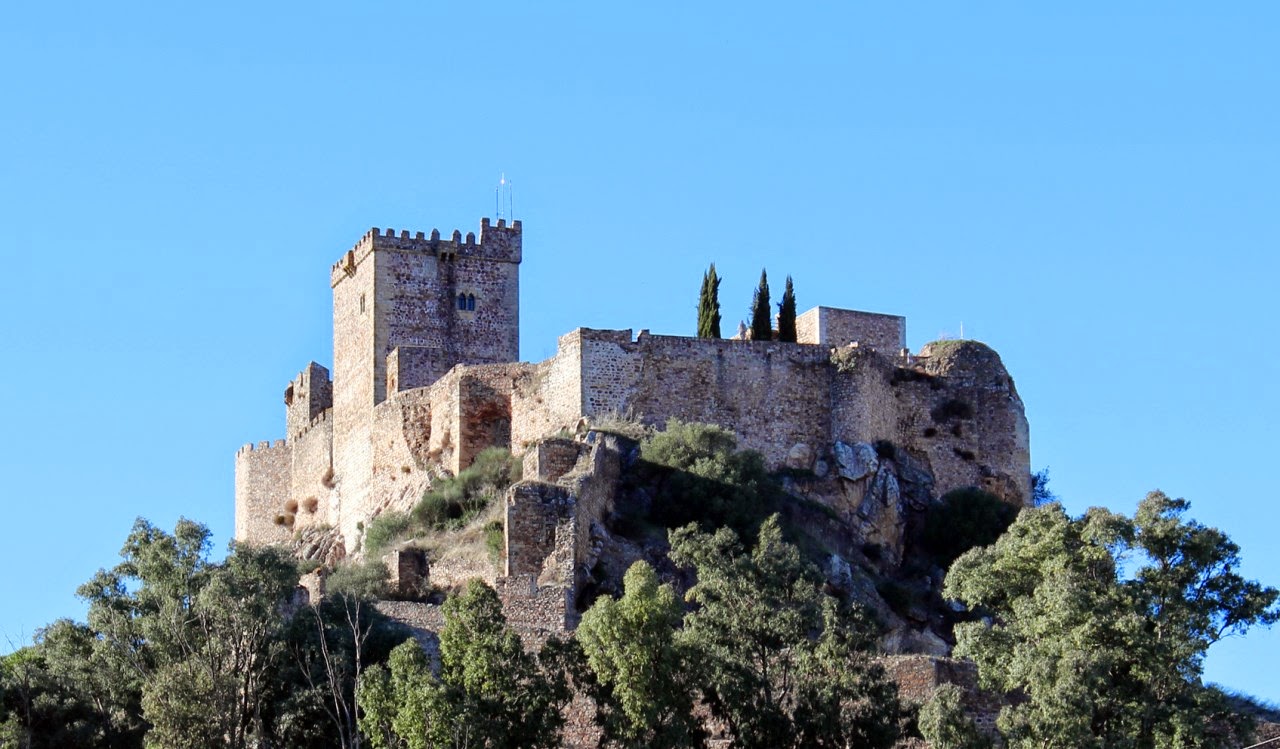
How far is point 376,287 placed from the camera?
66.8m

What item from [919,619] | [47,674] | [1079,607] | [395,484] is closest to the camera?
[1079,607]

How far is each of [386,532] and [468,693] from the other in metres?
19.2

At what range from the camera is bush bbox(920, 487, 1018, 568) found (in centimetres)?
5953

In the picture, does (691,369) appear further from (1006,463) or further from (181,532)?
(181,532)

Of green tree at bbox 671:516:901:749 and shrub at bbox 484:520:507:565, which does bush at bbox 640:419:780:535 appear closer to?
shrub at bbox 484:520:507:565

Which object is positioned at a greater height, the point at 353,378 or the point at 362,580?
the point at 353,378

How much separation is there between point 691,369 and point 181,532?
16362 mm

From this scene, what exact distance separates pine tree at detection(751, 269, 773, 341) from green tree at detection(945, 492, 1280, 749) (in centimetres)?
2205

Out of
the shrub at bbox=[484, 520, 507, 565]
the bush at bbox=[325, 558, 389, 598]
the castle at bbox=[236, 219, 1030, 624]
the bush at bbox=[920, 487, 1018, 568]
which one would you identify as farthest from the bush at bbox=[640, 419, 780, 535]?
the bush at bbox=[325, 558, 389, 598]

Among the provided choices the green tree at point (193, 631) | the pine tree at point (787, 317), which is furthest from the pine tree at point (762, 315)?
the green tree at point (193, 631)

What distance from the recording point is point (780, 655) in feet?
137

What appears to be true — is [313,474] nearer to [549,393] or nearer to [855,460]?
[549,393]

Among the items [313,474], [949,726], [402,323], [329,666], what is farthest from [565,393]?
[949,726]

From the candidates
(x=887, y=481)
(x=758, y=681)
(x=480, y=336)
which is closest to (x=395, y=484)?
(x=480, y=336)
